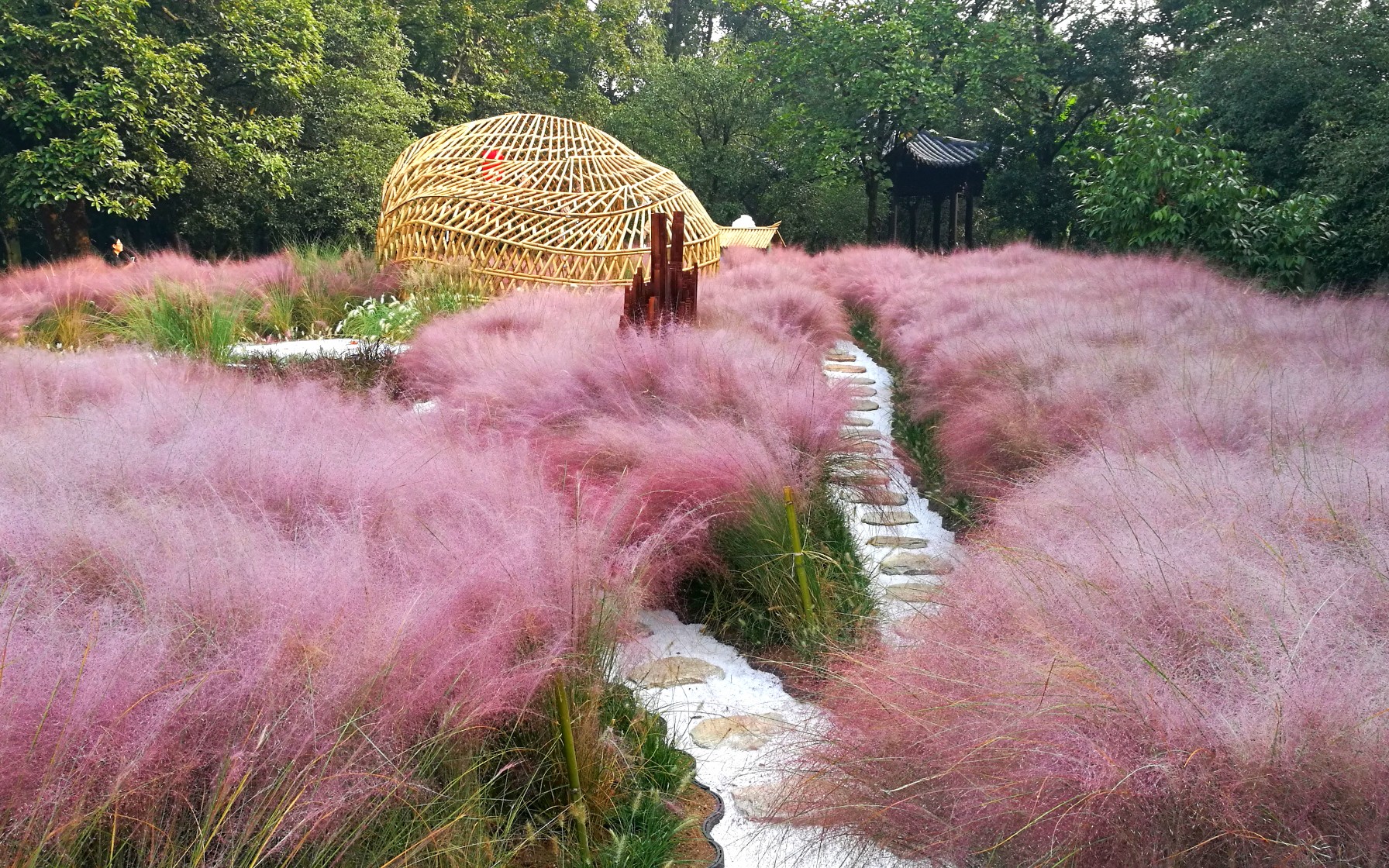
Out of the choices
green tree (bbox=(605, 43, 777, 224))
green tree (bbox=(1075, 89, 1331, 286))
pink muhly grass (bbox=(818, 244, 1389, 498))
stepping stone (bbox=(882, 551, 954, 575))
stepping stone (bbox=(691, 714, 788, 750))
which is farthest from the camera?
green tree (bbox=(605, 43, 777, 224))

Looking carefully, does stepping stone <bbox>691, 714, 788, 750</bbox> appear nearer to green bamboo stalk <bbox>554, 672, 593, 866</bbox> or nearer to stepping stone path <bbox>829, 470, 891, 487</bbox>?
green bamboo stalk <bbox>554, 672, 593, 866</bbox>

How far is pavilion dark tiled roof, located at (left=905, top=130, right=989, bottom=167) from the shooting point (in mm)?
19766

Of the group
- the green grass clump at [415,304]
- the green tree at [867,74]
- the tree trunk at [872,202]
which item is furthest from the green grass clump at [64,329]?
the tree trunk at [872,202]

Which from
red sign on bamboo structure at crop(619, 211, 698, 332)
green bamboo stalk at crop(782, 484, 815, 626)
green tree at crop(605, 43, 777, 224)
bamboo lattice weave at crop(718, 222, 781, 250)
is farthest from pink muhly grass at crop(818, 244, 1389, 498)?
green tree at crop(605, 43, 777, 224)

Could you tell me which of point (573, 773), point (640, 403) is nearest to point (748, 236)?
point (640, 403)

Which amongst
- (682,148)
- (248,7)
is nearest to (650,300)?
(248,7)

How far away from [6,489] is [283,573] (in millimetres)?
963

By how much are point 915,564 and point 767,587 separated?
0.72 metres

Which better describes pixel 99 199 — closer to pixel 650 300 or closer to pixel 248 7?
pixel 248 7

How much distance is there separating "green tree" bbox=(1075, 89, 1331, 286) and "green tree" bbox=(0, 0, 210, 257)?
461 inches

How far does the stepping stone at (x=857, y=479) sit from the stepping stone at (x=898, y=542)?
0.23 meters

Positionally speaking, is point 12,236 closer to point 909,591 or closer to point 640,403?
point 640,403

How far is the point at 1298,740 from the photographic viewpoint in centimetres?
134

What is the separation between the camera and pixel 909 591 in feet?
10.2
